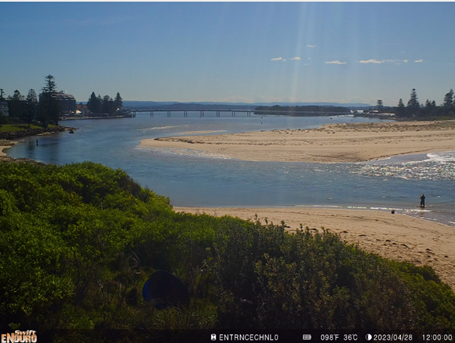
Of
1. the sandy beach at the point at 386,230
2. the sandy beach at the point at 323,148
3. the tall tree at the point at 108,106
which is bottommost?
the sandy beach at the point at 386,230

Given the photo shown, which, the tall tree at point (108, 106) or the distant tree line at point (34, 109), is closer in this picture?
the distant tree line at point (34, 109)

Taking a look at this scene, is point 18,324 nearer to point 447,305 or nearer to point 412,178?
point 447,305

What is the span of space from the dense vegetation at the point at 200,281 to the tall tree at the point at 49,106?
79441mm

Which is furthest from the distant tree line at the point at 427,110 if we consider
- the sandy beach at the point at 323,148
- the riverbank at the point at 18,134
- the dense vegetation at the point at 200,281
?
the dense vegetation at the point at 200,281

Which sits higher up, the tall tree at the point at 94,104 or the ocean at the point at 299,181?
the tall tree at the point at 94,104

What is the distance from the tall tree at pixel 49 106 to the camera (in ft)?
264

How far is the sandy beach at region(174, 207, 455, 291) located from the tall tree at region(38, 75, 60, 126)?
237 feet

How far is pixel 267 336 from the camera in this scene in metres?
5.18

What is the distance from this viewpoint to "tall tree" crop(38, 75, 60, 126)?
3164 inches

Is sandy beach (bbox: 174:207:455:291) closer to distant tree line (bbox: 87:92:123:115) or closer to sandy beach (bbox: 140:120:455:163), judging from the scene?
sandy beach (bbox: 140:120:455:163)

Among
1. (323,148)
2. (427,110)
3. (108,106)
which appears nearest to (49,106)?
(108,106)

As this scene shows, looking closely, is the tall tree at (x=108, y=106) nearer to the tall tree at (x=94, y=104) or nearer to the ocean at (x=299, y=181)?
the tall tree at (x=94, y=104)

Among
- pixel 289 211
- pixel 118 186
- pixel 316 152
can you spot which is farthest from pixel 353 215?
pixel 316 152

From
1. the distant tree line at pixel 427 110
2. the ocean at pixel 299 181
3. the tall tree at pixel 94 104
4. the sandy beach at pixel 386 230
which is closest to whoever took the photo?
the sandy beach at pixel 386 230
